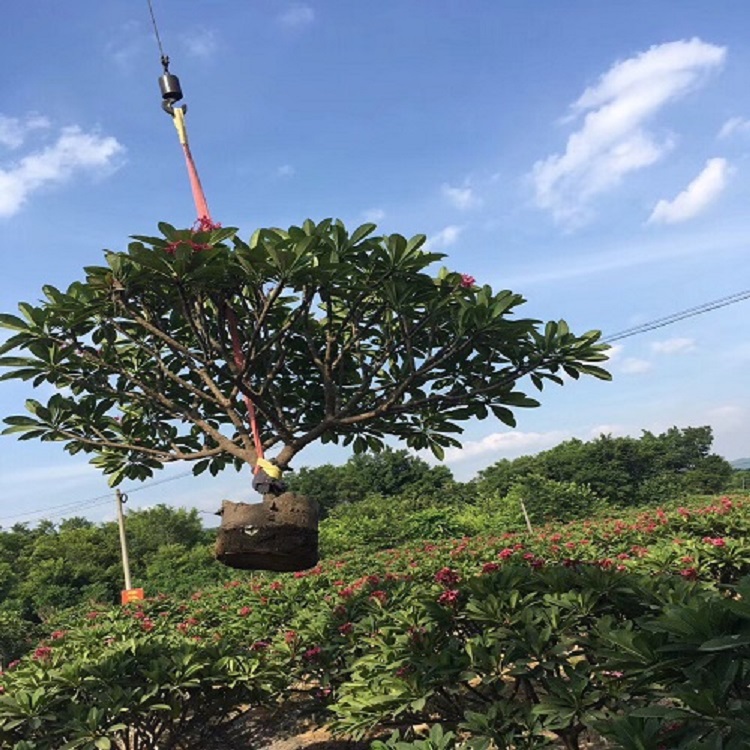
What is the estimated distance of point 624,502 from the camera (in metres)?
38.4

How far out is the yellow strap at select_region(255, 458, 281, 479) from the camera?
129 inches

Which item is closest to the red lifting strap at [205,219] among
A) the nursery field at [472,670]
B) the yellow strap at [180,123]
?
A: the yellow strap at [180,123]

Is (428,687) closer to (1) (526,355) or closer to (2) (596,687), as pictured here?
(2) (596,687)

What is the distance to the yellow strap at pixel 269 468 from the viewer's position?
3268mm

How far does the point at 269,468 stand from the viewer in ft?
10.8

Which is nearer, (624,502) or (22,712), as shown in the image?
(22,712)

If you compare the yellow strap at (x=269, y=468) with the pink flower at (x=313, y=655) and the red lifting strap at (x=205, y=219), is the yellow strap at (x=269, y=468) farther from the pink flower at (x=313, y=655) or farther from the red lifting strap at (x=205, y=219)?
the pink flower at (x=313, y=655)

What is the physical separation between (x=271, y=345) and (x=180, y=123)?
4.94ft

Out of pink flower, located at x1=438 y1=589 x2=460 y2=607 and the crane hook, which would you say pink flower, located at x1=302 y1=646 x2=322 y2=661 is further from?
the crane hook

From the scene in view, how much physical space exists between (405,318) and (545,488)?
28507 millimetres

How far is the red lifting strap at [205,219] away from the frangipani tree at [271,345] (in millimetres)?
29

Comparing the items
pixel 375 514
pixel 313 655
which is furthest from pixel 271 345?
pixel 375 514

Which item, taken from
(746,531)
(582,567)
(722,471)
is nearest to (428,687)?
(582,567)

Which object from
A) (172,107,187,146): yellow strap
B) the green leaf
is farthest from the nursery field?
(172,107,187,146): yellow strap
